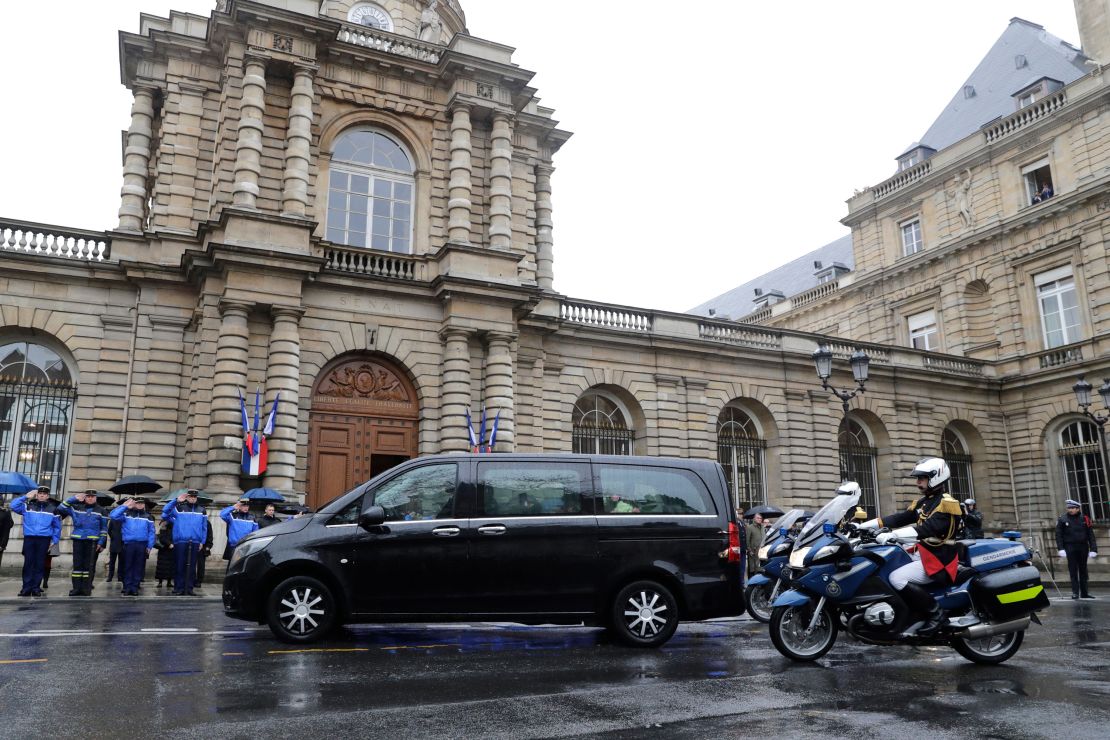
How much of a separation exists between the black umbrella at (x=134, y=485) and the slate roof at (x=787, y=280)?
34.4 meters

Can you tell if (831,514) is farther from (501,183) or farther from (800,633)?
(501,183)

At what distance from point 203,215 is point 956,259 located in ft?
87.3

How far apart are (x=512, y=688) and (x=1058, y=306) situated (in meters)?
30.2

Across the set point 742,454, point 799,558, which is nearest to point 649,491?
point 799,558

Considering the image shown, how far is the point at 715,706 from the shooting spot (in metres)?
5.81

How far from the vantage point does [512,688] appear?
20.8 ft

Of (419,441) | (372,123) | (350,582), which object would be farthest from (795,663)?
(372,123)

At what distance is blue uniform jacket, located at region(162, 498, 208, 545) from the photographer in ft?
48.7

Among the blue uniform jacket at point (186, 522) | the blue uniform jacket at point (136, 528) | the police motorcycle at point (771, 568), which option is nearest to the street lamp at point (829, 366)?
the police motorcycle at point (771, 568)

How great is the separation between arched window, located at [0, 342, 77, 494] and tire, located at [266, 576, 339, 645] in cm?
1385

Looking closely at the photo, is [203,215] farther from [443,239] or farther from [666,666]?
[666,666]

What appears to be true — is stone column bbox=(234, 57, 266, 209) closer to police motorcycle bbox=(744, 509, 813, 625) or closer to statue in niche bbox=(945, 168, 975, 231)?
police motorcycle bbox=(744, 509, 813, 625)

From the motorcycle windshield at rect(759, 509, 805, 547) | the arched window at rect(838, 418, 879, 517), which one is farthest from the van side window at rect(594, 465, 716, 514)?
the arched window at rect(838, 418, 879, 517)

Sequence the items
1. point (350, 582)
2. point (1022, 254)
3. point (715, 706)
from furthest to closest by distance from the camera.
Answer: point (1022, 254) → point (350, 582) → point (715, 706)
